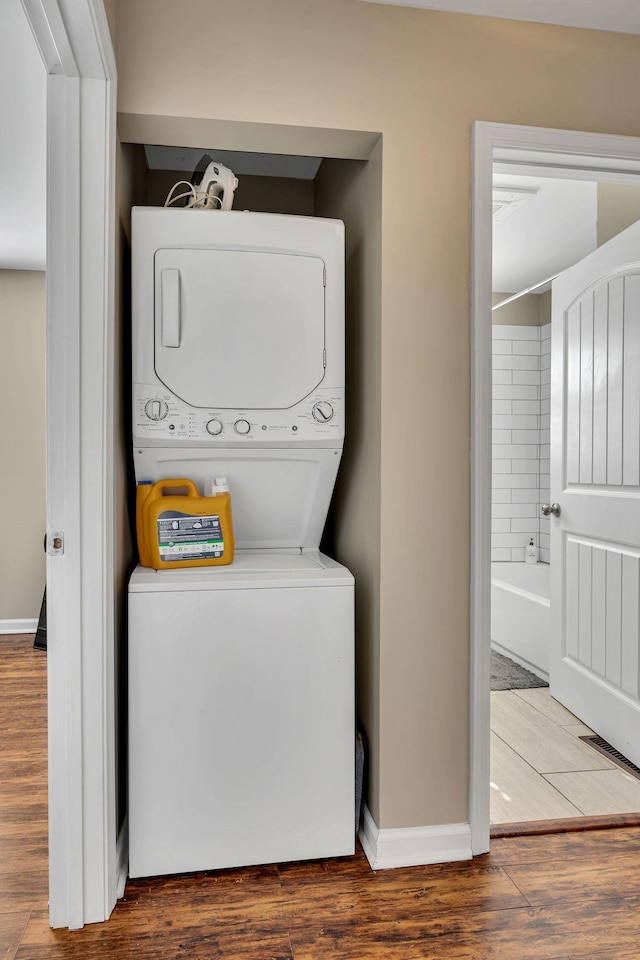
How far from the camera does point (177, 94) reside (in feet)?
6.03

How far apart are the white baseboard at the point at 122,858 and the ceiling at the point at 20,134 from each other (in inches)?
83.3

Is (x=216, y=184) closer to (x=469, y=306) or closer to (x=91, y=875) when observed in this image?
(x=469, y=306)

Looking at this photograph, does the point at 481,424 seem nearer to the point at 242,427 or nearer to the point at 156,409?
the point at 242,427

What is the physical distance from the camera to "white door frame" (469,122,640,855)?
1957 millimetres

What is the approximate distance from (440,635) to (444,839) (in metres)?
0.57

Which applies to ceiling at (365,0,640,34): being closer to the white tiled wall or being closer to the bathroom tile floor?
the bathroom tile floor

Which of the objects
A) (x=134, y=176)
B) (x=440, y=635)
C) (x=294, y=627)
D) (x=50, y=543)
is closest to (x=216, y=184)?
(x=134, y=176)

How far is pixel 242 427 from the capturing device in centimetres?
200

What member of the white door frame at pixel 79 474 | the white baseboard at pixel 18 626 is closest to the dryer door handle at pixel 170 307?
the white door frame at pixel 79 474

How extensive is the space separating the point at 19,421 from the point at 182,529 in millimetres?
3261

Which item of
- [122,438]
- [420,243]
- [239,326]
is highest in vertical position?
[420,243]

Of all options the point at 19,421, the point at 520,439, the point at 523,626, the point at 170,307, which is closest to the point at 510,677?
the point at 523,626

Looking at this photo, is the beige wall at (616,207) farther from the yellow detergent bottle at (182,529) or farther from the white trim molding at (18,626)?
the white trim molding at (18,626)

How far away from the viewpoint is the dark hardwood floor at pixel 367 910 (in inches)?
62.7
